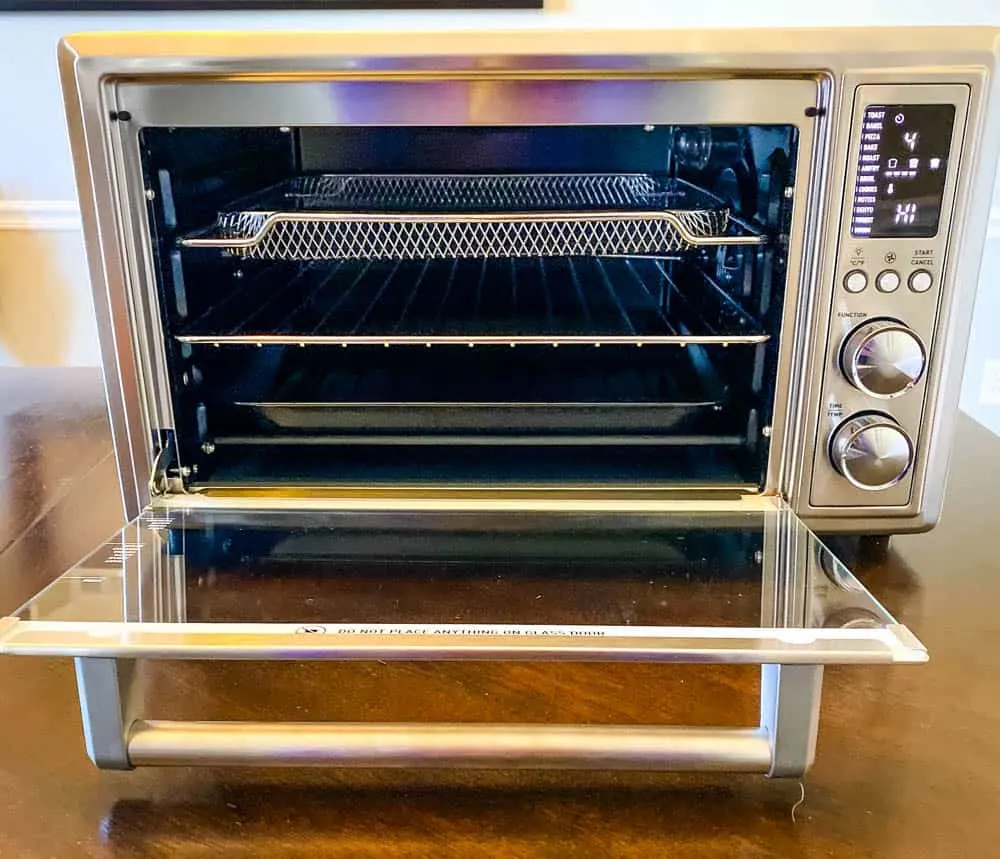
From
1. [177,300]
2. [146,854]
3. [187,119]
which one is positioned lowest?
[146,854]

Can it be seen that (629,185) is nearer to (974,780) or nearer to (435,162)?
(435,162)

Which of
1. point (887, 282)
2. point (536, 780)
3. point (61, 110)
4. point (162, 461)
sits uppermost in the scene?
point (61, 110)

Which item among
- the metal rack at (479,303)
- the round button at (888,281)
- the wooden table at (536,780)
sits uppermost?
the round button at (888,281)

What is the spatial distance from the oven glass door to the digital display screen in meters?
0.21

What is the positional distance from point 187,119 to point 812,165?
1.38 feet

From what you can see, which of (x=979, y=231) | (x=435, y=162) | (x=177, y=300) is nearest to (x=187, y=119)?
(x=177, y=300)

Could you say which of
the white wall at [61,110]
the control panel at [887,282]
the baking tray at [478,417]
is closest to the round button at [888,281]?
the control panel at [887,282]

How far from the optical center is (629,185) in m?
0.94

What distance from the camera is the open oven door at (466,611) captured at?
0.46m

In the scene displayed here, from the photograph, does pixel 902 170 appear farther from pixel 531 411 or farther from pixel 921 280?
pixel 531 411

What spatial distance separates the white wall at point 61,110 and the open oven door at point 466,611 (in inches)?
47.7

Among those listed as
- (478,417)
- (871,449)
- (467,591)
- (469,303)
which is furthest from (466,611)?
(469,303)

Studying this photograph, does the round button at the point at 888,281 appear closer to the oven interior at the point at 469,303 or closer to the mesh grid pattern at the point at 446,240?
the oven interior at the point at 469,303

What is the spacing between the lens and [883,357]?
0.61 m
